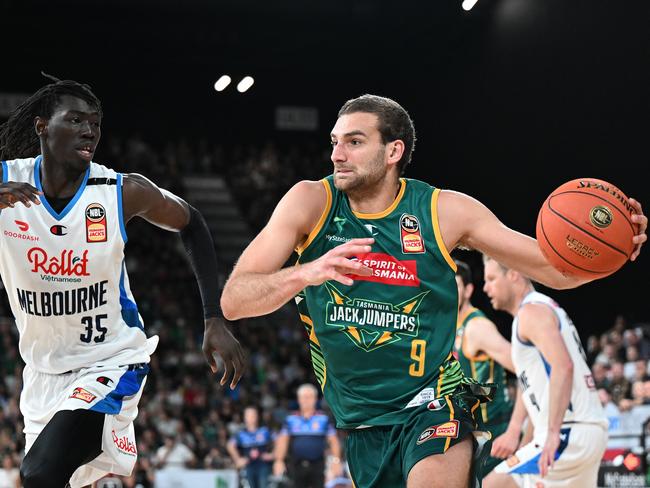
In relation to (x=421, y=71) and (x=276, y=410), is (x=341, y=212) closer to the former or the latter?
(x=276, y=410)

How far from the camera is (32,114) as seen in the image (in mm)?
4789

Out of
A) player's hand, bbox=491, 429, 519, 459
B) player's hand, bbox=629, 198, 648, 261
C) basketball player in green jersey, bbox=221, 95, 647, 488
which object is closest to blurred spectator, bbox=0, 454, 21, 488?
player's hand, bbox=491, 429, 519, 459

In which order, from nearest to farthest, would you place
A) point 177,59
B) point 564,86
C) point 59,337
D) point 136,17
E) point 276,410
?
point 59,337
point 564,86
point 276,410
point 136,17
point 177,59

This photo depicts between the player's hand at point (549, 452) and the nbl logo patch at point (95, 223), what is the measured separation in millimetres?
2837

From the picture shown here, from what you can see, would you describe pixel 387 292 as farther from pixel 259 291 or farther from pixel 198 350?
pixel 198 350

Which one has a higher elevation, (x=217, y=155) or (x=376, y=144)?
(x=217, y=155)

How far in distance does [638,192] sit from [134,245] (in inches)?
511

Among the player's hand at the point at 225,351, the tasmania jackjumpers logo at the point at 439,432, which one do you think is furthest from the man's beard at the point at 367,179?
the tasmania jackjumpers logo at the point at 439,432

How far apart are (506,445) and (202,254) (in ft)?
8.80

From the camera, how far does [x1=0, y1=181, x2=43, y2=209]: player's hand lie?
12.8ft

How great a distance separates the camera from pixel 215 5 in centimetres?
2102

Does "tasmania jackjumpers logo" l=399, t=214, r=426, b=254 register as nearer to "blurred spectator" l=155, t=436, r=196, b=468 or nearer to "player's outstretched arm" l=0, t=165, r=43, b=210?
"player's outstretched arm" l=0, t=165, r=43, b=210

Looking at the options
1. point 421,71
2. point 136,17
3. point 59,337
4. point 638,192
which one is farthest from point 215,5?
point 59,337

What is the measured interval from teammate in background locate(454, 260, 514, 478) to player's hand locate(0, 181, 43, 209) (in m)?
3.38
